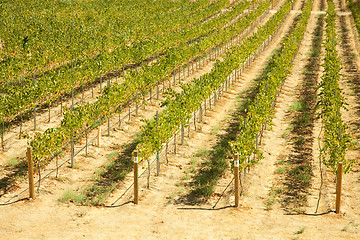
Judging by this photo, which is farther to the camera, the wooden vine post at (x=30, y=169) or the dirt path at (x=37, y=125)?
the dirt path at (x=37, y=125)

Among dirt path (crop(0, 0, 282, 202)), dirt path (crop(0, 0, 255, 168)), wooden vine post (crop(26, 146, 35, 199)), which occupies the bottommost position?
dirt path (crop(0, 0, 282, 202))

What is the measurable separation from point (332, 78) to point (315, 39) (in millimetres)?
24531

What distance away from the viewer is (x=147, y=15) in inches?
1863

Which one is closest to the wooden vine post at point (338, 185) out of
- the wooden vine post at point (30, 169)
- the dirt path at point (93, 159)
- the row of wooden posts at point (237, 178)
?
the row of wooden posts at point (237, 178)

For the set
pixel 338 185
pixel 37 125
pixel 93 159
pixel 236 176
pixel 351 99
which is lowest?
pixel 93 159

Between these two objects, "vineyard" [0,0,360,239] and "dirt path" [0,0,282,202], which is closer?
"vineyard" [0,0,360,239]

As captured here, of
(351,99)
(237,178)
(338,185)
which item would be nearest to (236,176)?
(237,178)

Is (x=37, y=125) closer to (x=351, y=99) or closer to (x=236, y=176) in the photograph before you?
(x=236, y=176)

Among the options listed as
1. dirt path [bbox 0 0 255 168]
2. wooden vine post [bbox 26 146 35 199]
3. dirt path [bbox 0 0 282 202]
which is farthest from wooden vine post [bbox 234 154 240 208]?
dirt path [bbox 0 0 255 168]

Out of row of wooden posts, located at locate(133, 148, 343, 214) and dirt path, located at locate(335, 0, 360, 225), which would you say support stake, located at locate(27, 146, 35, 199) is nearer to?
row of wooden posts, located at locate(133, 148, 343, 214)

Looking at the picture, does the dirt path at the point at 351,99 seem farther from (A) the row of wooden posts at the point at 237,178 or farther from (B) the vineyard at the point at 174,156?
(A) the row of wooden posts at the point at 237,178

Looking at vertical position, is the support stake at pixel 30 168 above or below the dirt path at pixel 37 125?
above

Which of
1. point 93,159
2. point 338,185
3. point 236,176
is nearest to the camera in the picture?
point 338,185

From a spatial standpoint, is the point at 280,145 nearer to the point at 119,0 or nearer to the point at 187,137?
the point at 187,137
